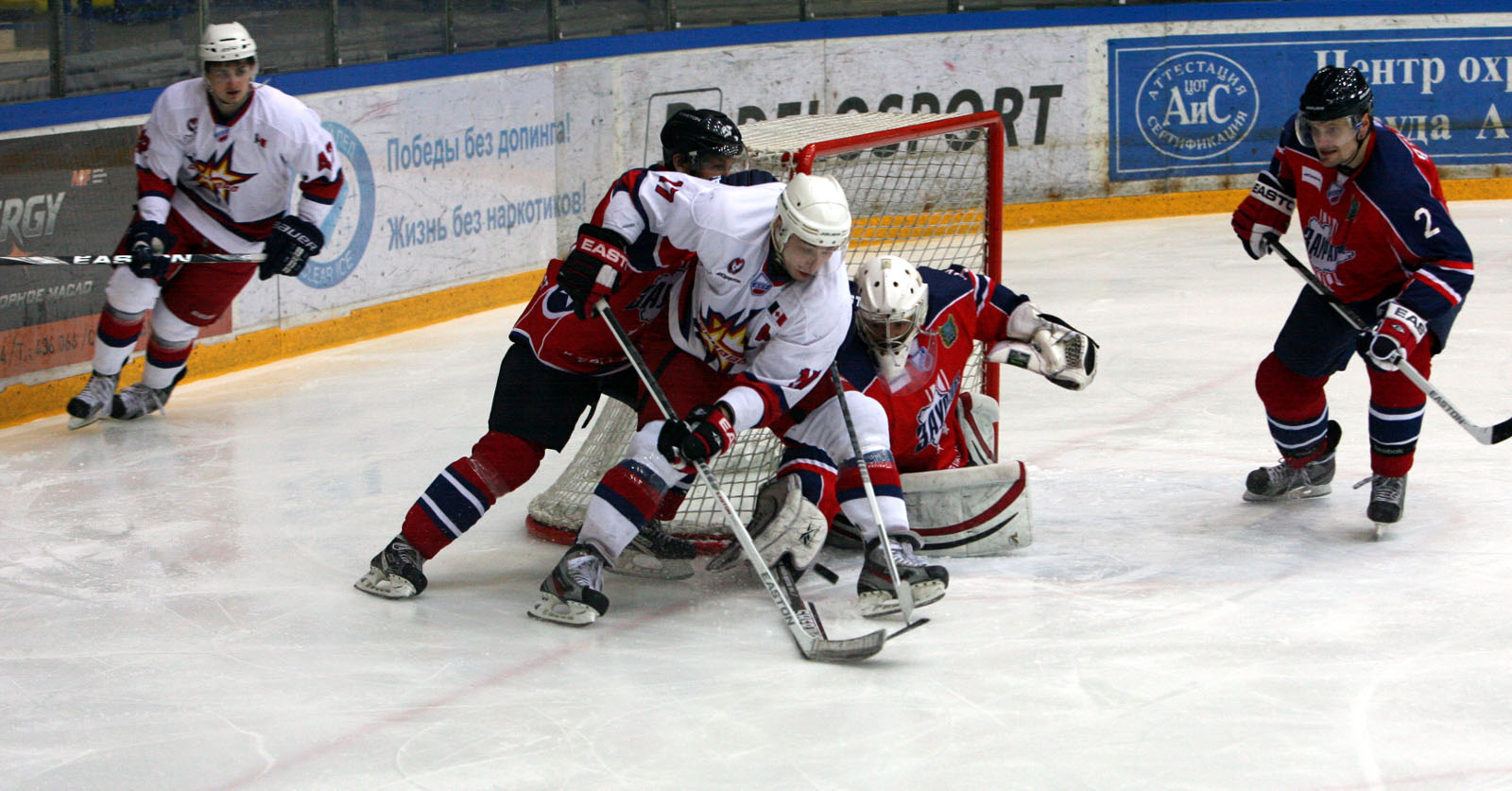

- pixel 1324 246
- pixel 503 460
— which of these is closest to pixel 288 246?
pixel 503 460

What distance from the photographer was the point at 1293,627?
317 cm

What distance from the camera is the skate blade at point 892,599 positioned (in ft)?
10.4

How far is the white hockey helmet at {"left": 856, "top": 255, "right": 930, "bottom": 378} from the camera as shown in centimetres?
333

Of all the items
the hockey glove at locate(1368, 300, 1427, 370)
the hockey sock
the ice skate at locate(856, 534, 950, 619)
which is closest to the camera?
the ice skate at locate(856, 534, 950, 619)

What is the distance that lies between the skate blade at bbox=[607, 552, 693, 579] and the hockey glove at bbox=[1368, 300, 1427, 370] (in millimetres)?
1567

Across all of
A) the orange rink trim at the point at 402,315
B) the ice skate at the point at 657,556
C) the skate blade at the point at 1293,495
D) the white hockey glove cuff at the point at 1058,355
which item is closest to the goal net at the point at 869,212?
the ice skate at the point at 657,556

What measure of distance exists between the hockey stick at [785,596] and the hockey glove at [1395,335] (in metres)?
1.31

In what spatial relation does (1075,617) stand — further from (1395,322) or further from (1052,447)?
(1052,447)

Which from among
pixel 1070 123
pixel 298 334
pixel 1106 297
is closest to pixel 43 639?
pixel 298 334

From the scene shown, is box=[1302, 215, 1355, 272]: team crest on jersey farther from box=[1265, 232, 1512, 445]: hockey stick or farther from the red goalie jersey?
the red goalie jersey

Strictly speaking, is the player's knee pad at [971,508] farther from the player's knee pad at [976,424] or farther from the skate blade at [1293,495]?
the skate blade at [1293,495]

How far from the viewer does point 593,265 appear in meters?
3.15

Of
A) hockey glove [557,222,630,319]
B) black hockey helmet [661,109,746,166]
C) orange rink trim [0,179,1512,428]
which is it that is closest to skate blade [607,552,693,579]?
hockey glove [557,222,630,319]

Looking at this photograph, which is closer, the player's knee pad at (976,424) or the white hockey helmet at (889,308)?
the white hockey helmet at (889,308)
